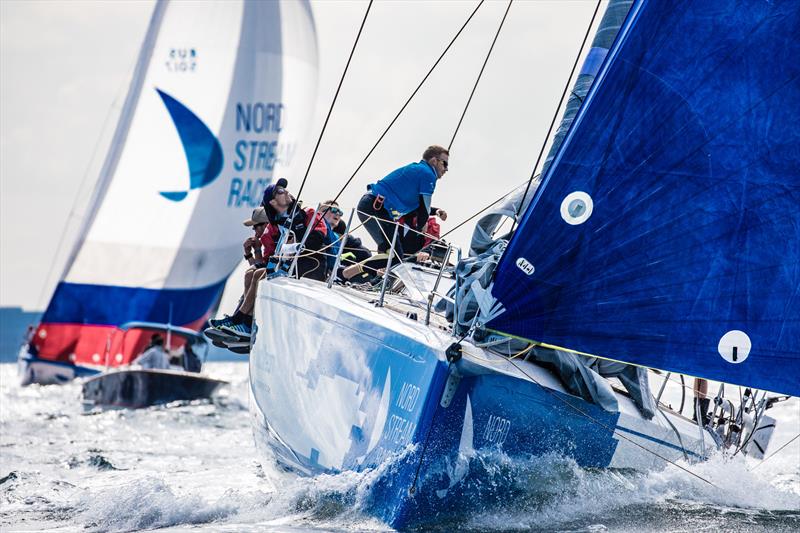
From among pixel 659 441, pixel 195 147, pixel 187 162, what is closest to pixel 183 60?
pixel 195 147

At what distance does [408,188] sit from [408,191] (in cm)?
2

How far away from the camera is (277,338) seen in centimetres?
557

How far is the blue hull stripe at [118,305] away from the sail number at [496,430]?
56.2 feet

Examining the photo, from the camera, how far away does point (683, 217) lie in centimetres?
400

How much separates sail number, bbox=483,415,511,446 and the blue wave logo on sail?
17.5 m

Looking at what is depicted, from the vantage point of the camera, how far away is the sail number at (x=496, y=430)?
409cm

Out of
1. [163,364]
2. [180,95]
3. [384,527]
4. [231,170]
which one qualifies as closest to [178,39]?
[180,95]

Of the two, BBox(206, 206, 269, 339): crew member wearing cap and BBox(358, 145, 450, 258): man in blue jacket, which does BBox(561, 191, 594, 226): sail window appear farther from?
BBox(206, 206, 269, 339): crew member wearing cap

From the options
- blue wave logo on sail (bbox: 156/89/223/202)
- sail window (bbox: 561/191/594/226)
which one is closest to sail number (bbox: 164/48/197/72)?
blue wave logo on sail (bbox: 156/89/223/202)

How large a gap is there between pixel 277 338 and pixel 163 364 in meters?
11.4

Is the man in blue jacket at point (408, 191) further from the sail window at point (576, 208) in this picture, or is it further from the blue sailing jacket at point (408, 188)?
the sail window at point (576, 208)

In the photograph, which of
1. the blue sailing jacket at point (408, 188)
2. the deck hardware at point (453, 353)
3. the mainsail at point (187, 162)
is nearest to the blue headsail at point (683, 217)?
the deck hardware at point (453, 353)

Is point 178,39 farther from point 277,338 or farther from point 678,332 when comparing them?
point 678,332

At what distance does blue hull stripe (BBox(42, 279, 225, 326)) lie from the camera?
2062 cm
